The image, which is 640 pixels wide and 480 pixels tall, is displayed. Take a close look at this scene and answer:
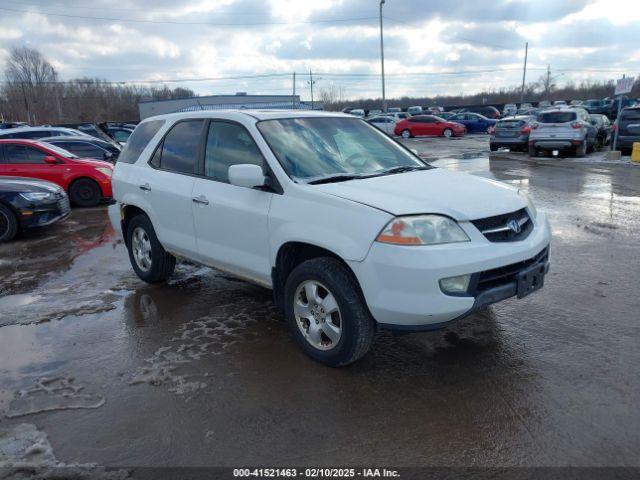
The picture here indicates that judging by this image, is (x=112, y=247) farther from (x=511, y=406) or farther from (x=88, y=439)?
(x=511, y=406)

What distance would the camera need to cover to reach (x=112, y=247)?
7801 millimetres

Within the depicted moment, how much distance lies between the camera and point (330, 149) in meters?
4.36

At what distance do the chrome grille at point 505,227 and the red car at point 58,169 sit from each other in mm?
10072

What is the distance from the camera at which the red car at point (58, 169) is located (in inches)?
440

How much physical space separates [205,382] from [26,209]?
6.28m

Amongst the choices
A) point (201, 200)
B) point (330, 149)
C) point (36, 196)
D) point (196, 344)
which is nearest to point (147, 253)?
point (201, 200)

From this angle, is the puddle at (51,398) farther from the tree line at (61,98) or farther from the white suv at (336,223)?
the tree line at (61,98)

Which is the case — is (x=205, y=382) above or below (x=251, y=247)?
below

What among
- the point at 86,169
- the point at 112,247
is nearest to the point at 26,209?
the point at 112,247

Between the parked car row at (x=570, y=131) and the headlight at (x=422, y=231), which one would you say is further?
the parked car row at (x=570, y=131)

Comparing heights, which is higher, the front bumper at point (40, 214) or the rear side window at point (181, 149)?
the rear side window at point (181, 149)

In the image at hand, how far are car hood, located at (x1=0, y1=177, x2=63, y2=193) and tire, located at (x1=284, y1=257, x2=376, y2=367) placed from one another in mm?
6587

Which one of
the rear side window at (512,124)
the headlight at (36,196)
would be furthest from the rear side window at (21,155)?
the rear side window at (512,124)

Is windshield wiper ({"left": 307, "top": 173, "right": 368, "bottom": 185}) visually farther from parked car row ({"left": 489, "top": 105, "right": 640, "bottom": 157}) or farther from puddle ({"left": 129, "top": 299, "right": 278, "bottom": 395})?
parked car row ({"left": 489, "top": 105, "right": 640, "bottom": 157})
